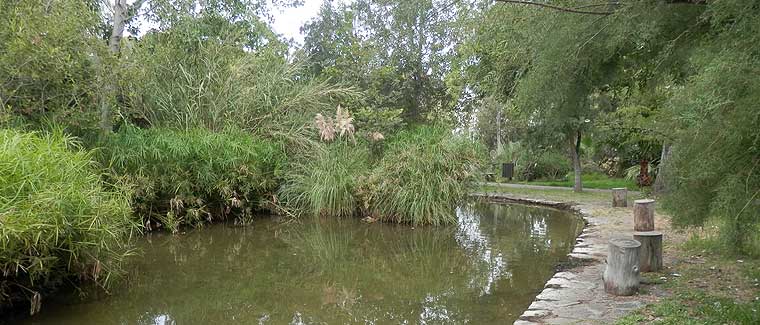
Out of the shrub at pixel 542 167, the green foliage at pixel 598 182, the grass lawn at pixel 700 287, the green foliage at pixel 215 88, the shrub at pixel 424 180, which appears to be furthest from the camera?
the shrub at pixel 542 167

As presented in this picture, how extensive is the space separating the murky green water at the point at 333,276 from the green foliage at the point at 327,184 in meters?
0.84

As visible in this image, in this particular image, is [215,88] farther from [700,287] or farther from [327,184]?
[700,287]

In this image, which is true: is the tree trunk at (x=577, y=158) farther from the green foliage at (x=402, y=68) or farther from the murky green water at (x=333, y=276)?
the murky green water at (x=333, y=276)

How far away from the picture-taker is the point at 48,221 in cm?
408

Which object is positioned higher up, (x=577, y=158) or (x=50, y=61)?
(x=50, y=61)

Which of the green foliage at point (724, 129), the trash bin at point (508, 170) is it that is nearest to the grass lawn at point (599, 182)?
the trash bin at point (508, 170)

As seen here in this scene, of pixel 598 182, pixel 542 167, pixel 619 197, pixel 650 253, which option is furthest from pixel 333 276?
pixel 542 167

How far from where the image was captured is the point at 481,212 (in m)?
11.7

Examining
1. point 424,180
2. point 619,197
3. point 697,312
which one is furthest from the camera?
point 619,197

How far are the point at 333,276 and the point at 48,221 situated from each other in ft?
9.49

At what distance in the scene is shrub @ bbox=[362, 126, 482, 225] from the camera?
9.48m

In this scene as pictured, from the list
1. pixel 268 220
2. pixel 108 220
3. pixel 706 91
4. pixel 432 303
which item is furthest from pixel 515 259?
pixel 268 220

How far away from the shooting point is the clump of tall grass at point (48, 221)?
396cm

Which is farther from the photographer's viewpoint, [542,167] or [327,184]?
[542,167]
